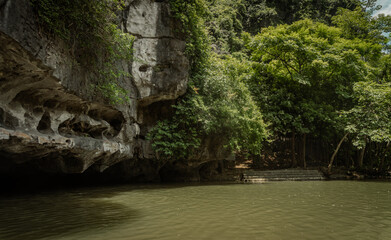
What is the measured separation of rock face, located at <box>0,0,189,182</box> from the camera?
549 centimetres

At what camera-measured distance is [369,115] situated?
635 inches

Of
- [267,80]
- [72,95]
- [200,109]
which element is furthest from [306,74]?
[72,95]

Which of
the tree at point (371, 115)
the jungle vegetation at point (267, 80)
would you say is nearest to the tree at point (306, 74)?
the jungle vegetation at point (267, 80)

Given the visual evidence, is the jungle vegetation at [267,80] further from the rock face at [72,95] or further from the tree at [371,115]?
the rock face at [72,95]

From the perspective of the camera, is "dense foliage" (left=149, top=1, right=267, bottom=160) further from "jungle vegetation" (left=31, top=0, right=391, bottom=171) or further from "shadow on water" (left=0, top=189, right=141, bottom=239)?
"shadow on water" (left=0, top=189, right=141, bottom=239)

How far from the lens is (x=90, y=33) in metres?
7.16

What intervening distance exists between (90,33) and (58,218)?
4.86 m

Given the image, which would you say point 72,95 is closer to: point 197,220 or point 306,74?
point 197,220

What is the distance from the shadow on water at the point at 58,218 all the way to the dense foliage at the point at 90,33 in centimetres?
380

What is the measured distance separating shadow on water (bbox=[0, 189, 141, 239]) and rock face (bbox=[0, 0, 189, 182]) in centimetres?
164

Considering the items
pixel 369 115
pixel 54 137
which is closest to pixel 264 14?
pixel 369 115

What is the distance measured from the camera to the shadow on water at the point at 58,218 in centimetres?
406

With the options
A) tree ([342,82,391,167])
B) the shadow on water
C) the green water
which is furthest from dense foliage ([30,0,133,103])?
tree ([342,82,391,167])

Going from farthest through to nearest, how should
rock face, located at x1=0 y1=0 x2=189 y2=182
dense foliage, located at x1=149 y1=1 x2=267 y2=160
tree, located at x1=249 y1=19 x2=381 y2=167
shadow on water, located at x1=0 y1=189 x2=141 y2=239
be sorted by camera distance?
1. tree, located at x1=249 y1=19 x2=381 y2=167
2. dense foliage, located at x1=149 y1=1 x2=267 y2=160
3. rock face, located at x1=0 y1=0 x2=189 y2=182
4. shadow on water, located at x1=0 y1=189 x2=141 y2=239
